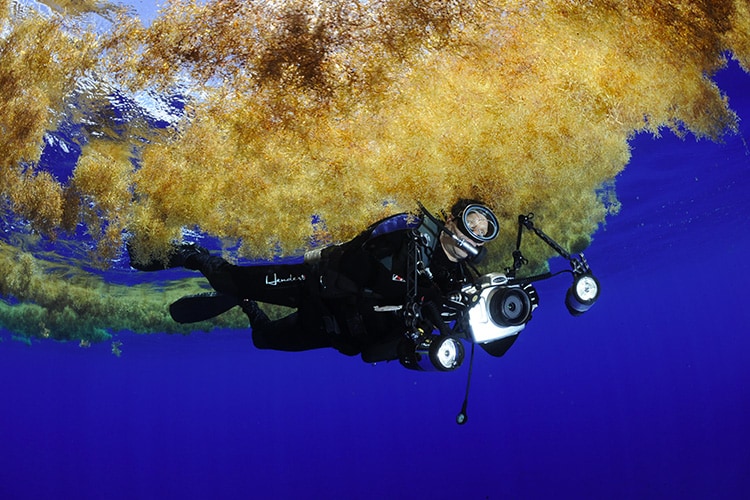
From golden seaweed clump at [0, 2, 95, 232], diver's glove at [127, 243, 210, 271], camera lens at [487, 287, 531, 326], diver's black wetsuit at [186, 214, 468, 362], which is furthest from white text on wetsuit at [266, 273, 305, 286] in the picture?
golden seaweed clump at [0, 2, 95, 232]

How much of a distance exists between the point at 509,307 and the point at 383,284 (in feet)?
4.60

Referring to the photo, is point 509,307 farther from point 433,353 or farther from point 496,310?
point 433,353

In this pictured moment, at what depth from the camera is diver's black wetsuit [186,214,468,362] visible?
17.9 feet

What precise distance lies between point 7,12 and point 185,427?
107139mm

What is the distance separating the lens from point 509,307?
4758 mm

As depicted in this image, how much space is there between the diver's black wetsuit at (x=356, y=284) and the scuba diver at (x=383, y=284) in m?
0.01

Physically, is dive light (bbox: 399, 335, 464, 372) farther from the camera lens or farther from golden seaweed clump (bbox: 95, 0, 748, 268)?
golden seaweed clump (bbox: 95, 0, 748, 268)

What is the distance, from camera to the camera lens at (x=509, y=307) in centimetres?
471

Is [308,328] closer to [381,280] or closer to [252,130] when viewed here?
[381,280]

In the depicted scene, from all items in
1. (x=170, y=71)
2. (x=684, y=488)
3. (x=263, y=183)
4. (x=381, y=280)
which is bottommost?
(x=684, y=488)

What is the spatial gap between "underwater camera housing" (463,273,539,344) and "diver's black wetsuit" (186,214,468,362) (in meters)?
0.49

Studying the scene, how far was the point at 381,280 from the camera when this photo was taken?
5578mm

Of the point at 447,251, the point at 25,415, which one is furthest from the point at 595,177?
the point at 25,415

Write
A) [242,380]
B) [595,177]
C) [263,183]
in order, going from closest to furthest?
[263,183] → [595,177] → [242,380]
